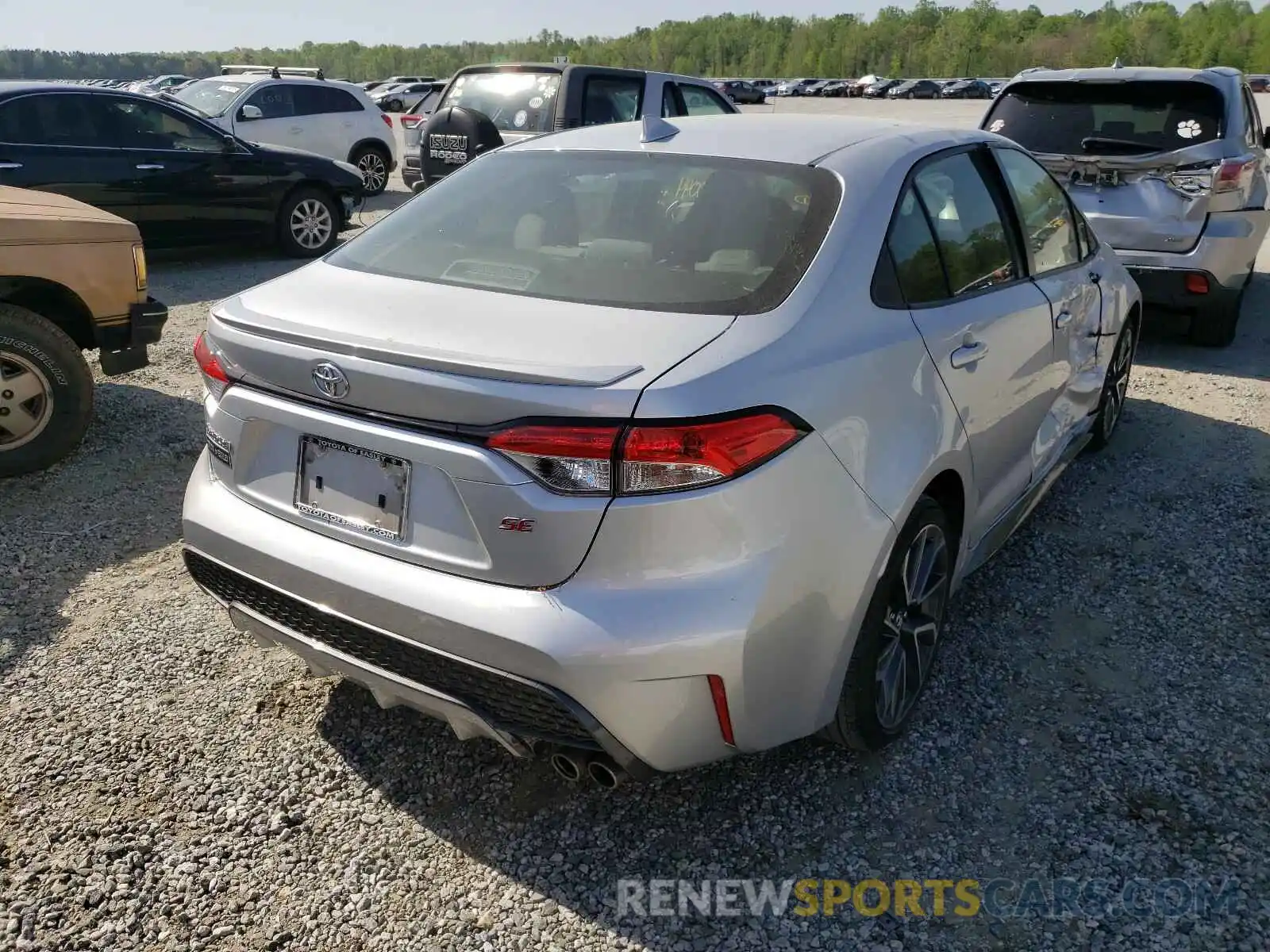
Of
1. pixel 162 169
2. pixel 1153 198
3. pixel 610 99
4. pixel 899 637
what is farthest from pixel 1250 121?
pixel 162 169

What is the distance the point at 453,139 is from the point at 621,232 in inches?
286

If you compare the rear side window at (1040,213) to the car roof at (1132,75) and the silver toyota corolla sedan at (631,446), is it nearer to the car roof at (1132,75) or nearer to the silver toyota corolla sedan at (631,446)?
the silver toyota corolla sedan at (631,446)

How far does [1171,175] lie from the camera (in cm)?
629

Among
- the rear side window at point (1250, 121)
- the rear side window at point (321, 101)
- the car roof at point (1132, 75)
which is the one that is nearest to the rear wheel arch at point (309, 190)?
the rear side window at point (321, 101)

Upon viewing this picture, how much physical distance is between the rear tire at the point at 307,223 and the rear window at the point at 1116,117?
636cm

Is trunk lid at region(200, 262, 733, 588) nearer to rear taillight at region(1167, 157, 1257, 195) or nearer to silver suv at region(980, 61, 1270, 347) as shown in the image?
silver suv at region(980, 61, 1270, 347)

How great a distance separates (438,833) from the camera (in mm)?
2531

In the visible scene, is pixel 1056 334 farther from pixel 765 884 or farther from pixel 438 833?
pixel 438 833

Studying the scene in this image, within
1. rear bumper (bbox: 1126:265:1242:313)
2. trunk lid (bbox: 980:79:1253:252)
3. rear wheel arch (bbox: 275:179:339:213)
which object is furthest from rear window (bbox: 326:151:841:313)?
rear wheel arch (bbox: 275:179:339:213)

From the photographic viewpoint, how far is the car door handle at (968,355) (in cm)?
278

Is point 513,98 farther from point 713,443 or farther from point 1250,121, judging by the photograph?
point 713,443

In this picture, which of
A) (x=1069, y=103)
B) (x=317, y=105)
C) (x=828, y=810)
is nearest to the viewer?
(x=828, y=810)

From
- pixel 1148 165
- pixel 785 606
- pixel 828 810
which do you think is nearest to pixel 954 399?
pixel 785 606

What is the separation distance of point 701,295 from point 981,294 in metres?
1.12
